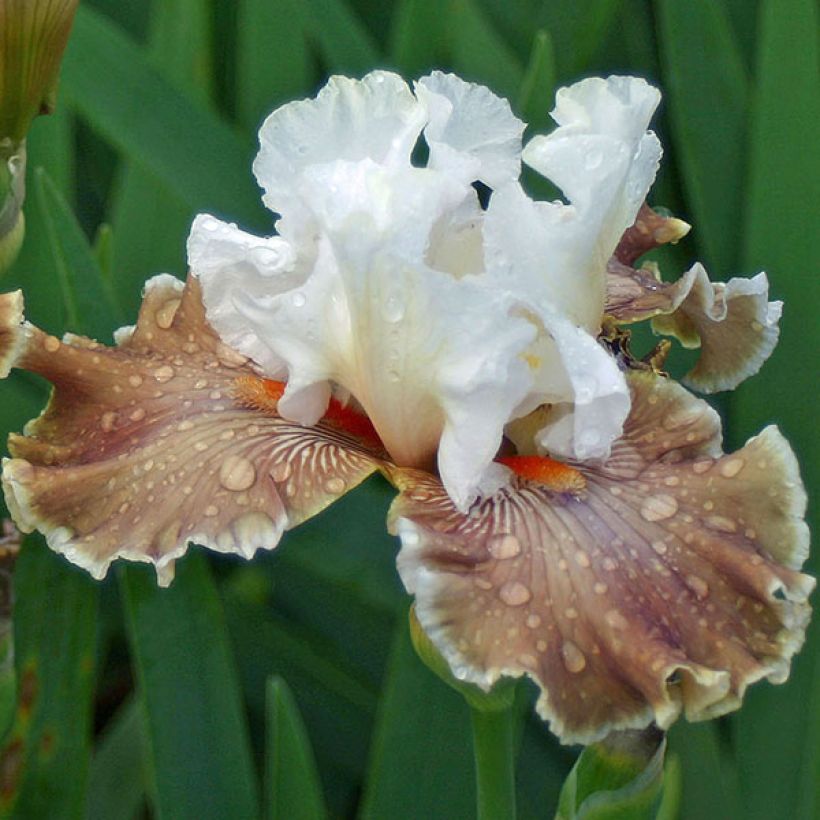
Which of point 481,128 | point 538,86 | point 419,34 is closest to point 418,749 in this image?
point 481,128

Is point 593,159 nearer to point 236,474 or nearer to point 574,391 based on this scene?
point 574,391

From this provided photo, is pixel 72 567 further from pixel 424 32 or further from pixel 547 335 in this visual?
pixel 424 32

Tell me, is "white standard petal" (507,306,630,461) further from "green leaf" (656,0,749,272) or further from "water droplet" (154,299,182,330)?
"green leaf" (656,0,749,272)

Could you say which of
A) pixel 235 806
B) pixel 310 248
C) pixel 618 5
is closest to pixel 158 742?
pixel 235 806

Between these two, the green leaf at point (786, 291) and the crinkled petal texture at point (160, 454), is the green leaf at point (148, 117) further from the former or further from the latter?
the green leaf at point (786, 291)

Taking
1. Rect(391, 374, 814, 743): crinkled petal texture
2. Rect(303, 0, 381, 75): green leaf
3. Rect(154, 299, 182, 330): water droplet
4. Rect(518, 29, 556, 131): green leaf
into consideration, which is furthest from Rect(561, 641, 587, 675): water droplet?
Rect(303, 0, 381, 75): green leaf

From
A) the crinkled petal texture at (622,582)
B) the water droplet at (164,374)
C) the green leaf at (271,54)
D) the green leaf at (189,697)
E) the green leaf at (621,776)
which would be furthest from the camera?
the green leaf at (271,54)

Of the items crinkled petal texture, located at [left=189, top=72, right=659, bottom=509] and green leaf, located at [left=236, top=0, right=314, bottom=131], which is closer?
crinkled petal texture, located at [left=189, top=72, right=659, bottom=509]

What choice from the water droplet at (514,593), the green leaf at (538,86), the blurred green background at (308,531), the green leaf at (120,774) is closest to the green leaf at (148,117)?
the blurred green background at (308,531)
